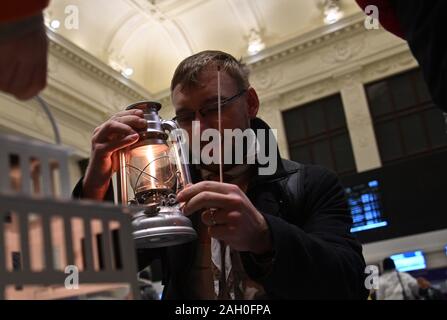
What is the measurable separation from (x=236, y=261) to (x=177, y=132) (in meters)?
0.29

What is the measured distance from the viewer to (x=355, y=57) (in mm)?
10367

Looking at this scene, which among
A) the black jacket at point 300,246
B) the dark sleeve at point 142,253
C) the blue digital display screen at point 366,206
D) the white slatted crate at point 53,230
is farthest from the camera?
the blue digital display screen at point 366,206

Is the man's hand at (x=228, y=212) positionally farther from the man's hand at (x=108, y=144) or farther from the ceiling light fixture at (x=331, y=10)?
the ceiling light fixture at (x=331, y=10)

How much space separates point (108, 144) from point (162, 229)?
0.62ft

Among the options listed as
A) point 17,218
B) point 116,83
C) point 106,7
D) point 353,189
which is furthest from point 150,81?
point 17,218

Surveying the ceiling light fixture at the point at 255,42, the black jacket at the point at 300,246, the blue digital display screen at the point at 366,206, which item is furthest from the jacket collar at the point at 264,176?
the ceiling light fixture at the point at 255,42

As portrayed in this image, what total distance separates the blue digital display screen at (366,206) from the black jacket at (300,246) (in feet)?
25.1

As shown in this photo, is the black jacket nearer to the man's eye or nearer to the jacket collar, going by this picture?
the jacket collar

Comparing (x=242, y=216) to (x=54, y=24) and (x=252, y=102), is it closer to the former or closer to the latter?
(x=252, y=102)

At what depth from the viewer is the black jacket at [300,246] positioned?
839 millimetres

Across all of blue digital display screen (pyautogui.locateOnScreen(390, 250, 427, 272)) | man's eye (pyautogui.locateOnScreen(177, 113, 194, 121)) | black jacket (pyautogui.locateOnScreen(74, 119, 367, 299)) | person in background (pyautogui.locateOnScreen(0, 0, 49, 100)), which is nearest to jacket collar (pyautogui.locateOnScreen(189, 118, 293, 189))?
black jacket (pyautogui.locateOnScreen(74, 119, 367, 299))

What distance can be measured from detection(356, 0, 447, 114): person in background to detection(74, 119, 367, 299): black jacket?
1.07 ft

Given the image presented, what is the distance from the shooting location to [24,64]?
471 millimetres
